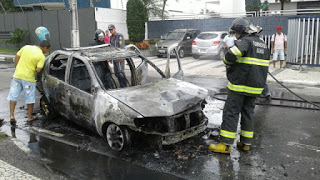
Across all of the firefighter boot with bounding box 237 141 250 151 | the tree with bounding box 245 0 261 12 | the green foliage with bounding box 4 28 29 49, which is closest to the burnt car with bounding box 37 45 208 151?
the firefighter boot with bounding box 237 141 250 151

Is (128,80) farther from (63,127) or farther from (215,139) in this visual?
(215,139)

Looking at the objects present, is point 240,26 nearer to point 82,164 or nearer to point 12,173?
point 82,164

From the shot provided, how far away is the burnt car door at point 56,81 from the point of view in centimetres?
598

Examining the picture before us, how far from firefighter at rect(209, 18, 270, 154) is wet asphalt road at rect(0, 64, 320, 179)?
1.34 ft

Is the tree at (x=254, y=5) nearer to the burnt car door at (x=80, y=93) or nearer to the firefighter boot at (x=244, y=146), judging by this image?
Answer: the burnt car door at (x=80, y=93)

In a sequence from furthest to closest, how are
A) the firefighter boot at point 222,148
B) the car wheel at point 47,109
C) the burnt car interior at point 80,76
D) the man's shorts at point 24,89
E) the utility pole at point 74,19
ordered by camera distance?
the utility pole at point 74,19, the car wheel at point 47,109, the man's shorts at point 24,89, the burnt car interior at point 80,76, the firefighter boot at point 222,148

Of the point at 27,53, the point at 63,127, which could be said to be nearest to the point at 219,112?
the point at 63,127

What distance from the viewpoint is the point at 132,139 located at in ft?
16.1

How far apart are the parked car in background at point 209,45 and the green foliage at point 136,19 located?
604 cm

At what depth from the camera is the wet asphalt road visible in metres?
4.21

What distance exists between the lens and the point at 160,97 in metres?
4.98

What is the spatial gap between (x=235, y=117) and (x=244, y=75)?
622 mm

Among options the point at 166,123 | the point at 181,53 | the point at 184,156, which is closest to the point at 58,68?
the point at 166,123

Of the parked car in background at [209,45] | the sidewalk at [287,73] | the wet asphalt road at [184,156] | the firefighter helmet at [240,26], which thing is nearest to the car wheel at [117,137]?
the wet asphalt road at [184,156]
